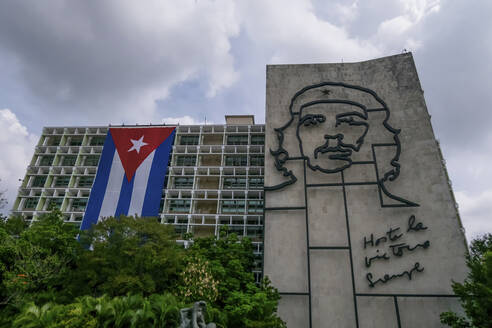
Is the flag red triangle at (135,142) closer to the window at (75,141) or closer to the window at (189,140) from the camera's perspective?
the window at (189,140)

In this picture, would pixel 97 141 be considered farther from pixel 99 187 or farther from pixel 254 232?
pixel 254 232

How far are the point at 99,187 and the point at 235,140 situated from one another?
1958 centimetres

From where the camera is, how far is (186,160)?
144 feet

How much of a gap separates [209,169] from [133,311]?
2807 centimetres

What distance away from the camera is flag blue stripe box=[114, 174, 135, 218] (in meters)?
36.1

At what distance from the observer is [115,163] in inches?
1549

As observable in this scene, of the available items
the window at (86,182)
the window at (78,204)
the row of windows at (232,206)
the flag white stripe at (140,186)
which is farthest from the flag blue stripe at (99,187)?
Result: the row of windows at (232,206)

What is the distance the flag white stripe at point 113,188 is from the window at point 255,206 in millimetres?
16841

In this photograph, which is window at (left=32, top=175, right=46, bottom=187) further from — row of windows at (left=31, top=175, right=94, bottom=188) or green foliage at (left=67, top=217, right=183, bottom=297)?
green foliage at (left=67, top=217, right=183, bottom=297)

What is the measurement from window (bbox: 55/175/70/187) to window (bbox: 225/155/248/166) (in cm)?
2426

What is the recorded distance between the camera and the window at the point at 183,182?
4206cm

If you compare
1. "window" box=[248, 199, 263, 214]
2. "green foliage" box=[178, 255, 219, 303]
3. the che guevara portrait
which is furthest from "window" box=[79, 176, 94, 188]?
the che guevara portrait

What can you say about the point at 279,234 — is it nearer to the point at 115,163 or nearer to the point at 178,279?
the point at 178,279

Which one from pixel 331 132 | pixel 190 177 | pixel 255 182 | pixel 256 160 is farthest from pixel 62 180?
pixel 331 132
